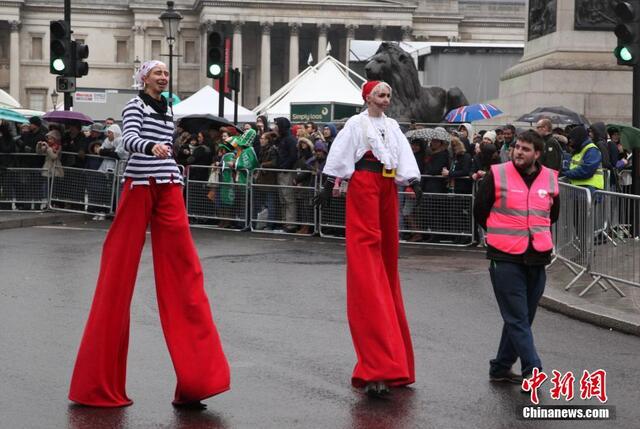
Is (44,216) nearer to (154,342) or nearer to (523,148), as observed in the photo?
(154,342)

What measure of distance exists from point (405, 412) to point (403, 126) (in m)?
14.5

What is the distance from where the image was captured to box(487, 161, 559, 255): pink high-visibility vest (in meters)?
7.84

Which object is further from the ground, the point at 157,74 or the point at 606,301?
the point at 157,74

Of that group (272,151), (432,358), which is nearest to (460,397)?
(432,358)

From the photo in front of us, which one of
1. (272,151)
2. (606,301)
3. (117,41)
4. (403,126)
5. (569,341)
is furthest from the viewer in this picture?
(117,41)

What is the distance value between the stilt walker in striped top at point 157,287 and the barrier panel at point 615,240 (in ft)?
17.6

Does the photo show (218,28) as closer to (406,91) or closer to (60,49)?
(406,91)

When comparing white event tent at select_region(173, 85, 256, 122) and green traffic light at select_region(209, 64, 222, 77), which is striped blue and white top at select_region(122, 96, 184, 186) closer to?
green traffic light at select_region(209, 64, 222, 77)

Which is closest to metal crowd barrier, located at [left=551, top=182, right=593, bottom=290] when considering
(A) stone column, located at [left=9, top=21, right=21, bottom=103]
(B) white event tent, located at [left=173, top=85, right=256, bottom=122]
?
(B) white event tent, located at [left=173, top=85, right=256, bottom=122]

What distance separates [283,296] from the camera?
11.9m

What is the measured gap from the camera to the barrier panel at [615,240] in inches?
459

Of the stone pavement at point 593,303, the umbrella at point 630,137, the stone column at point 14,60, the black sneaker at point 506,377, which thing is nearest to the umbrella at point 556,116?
the umbrella at point 630,137

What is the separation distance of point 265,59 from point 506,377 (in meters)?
99.8

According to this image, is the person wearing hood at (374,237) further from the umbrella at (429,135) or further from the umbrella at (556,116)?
the umbrella at (556,116)
